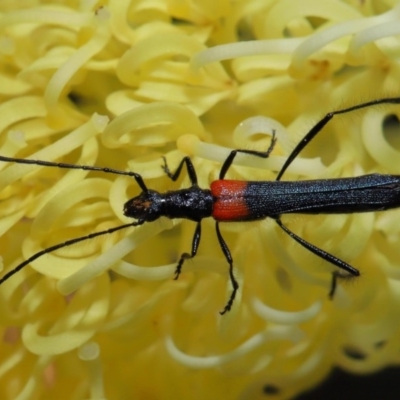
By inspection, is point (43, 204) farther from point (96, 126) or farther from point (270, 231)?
point (270, 231)

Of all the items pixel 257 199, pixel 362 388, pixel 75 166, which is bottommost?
pixel 362 388

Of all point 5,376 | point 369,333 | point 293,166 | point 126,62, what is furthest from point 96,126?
point 369,333

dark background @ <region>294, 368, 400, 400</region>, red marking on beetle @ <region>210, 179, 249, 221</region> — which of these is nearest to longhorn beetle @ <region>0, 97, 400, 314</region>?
red marking on beetle @ <region>210, 179, 249, 221</region>

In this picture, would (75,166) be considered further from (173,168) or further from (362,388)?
(362,388)

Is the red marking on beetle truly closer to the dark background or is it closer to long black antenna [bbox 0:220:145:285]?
long black antenna [bbox 0:220:145:285]

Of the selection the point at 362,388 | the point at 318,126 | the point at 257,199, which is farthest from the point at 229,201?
the point at 362,388

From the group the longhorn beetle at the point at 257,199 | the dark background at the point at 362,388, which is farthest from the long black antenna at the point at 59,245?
the dark background at the point at 362,388

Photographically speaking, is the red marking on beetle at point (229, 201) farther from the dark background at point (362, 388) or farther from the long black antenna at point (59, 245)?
the dark background at point (362, 388)
